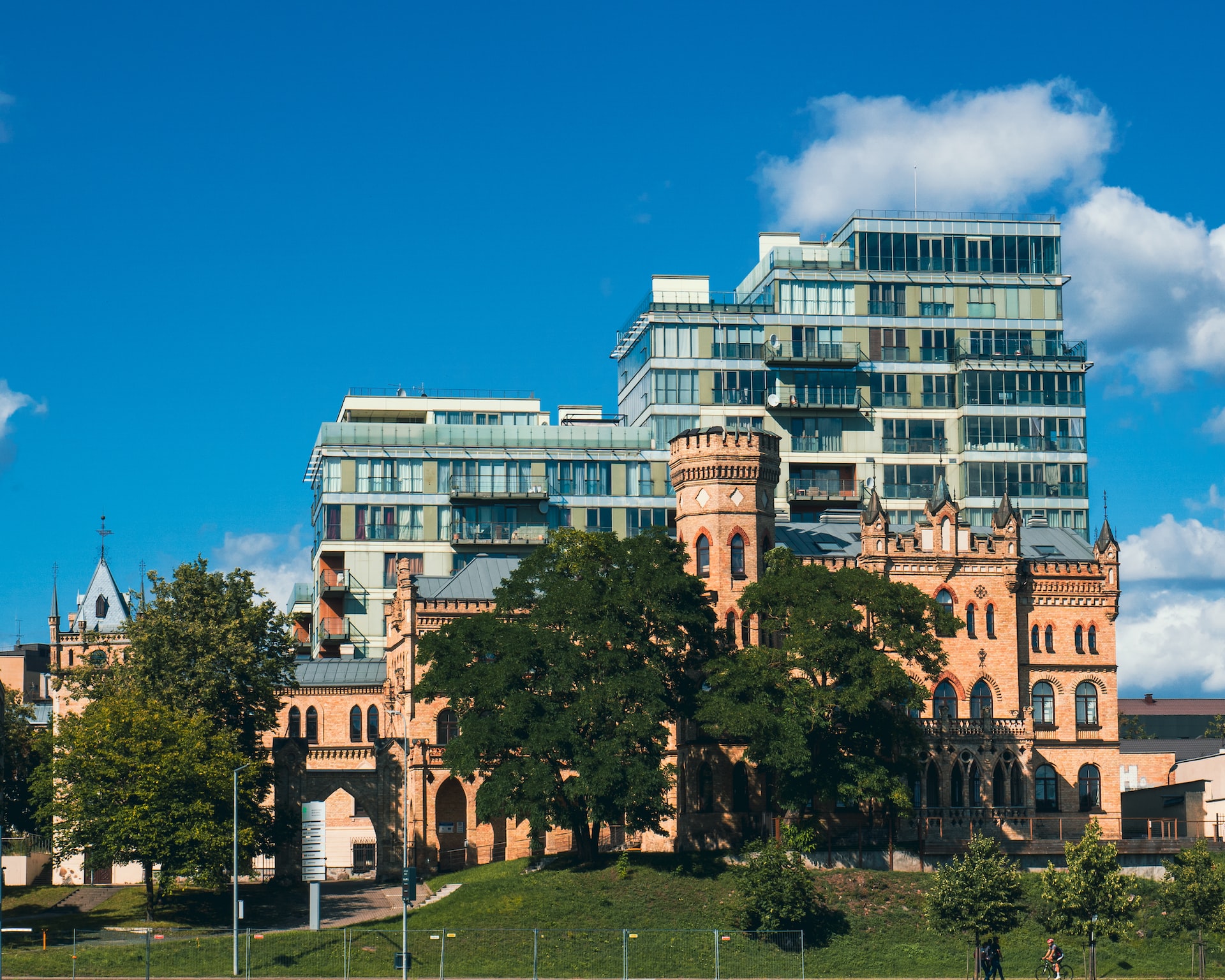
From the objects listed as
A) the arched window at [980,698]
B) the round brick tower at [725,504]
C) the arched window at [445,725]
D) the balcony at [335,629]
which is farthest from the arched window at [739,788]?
the balcony at [335,629]

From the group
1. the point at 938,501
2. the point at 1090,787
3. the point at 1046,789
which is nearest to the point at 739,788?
the point at 1046,789

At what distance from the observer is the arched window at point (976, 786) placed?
277 ft

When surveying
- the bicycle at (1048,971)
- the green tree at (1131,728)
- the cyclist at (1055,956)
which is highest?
the green tree at (1131,728)

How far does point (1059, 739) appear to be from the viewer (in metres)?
89.2

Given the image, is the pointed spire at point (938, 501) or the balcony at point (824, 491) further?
the balcony at point (824, 491)

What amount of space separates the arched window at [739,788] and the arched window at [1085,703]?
1795 cm

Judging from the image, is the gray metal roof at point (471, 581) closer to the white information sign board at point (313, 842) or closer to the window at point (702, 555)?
the window at point (702, 555)

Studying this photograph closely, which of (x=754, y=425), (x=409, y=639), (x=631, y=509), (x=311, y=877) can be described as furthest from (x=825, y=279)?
(x=311, y=877)

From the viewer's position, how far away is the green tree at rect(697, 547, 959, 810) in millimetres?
76062

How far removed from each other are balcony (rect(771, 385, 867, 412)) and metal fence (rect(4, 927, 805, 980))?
176 ft

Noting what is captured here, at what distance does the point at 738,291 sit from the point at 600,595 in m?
54.2

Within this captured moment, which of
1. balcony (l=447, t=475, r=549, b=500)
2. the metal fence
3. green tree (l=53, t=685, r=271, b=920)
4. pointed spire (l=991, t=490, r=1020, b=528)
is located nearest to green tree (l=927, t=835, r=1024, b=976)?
→ the metal fence

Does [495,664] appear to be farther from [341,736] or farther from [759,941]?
[341,736]

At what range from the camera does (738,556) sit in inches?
3418
